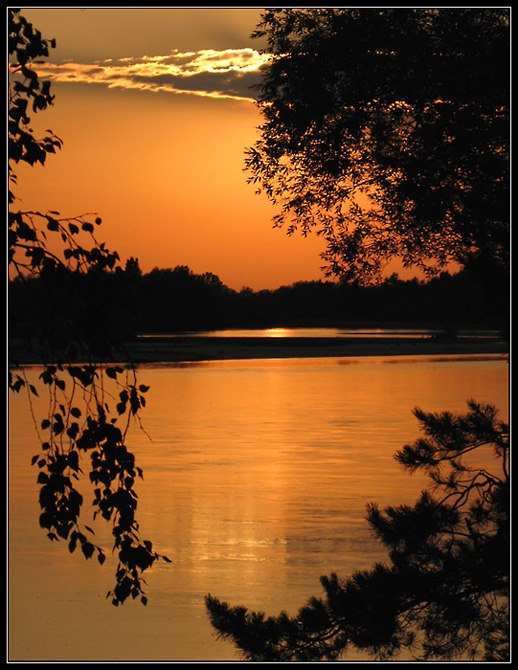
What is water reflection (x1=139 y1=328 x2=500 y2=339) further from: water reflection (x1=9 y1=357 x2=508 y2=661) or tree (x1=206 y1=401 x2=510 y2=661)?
tree (x1=206 y1=401 x2=510 y2=661)

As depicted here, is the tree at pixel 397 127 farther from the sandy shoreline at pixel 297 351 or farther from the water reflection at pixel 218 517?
the sandy shoreline at pixel 297 351

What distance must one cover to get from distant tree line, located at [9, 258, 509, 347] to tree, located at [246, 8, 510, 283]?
67 cm

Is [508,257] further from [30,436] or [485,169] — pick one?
[30,436]

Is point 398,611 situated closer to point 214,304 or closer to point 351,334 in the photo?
point 351,334

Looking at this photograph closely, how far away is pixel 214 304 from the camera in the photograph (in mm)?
152000

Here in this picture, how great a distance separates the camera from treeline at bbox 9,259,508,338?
516 cm

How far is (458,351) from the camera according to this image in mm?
70250

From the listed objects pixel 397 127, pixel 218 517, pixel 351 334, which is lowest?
pixel 351 334

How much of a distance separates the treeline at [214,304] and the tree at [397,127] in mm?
669

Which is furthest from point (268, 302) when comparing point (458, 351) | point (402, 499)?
point (402, 499)

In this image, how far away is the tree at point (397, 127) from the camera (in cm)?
959

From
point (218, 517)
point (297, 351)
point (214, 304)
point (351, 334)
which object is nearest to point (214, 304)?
point (214, 304)

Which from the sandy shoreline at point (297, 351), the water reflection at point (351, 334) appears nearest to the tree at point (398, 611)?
the sandy shoreline at point (297, 351)

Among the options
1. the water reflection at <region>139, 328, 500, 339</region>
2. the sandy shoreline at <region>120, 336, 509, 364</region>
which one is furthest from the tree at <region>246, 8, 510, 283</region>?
the water reflection at <region>139, 328, 500, 339</region>
